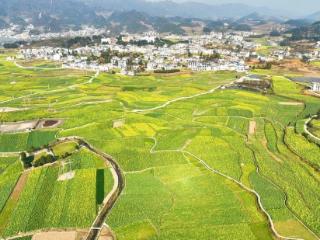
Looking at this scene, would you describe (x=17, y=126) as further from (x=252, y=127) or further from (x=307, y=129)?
(x=307, y=129)

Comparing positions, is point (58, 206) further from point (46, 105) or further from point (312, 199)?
point (46, 105)

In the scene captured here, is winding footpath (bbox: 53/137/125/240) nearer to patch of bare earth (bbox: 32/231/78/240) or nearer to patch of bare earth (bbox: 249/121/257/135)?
patch of bare earth (bbox: 32/231/78/240)

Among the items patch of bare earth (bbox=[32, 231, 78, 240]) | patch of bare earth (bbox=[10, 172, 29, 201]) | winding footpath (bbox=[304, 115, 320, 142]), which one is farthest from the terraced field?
winding footpath (bbox=[304, 115, 320, 142])

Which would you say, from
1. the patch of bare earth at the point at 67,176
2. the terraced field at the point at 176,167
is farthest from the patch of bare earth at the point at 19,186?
the patch of bare earth at the point at 67,176

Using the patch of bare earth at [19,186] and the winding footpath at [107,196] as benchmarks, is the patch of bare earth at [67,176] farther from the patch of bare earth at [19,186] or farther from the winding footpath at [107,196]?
the winding footpath at [107,196]

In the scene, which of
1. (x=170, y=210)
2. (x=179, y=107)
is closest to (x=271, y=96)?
(x=179, y=107)
